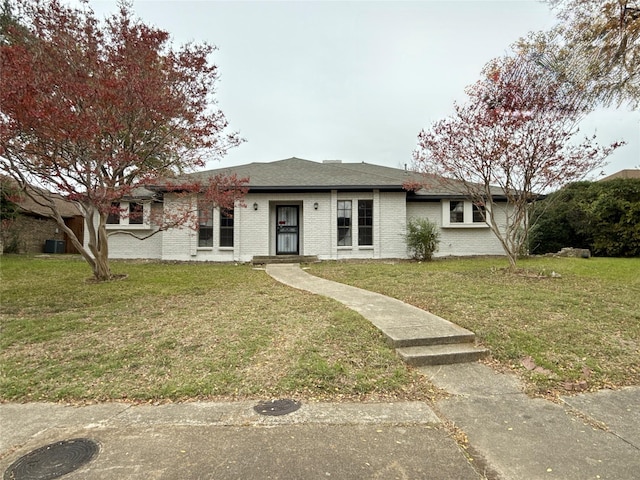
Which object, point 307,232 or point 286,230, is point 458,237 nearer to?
point 307,232

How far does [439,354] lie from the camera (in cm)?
402

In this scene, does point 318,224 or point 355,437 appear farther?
point 318,224

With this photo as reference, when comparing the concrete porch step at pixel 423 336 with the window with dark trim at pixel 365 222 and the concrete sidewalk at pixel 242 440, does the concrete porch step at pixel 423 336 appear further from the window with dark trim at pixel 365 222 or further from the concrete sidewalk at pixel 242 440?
the window with dark trim at pixel 365 222

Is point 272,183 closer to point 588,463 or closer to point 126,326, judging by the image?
point 126,326

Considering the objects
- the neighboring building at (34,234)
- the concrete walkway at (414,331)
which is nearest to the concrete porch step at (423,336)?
the concrete walkway at (414,331)

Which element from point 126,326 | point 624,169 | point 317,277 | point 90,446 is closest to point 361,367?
point 90,446

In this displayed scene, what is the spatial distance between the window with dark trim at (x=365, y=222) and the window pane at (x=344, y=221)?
1.45 feet

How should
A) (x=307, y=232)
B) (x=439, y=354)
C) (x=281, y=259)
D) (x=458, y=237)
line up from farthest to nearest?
(x=458, y=237) < (x=307, y=232) < (x=281, y=259) < (x=439, y=354)

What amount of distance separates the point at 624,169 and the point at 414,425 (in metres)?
37.7

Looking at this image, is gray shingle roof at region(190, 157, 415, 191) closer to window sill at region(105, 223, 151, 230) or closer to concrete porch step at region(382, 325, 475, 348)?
window sill at region(105, 223, 151, 230)

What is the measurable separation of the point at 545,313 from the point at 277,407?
4.67 metres

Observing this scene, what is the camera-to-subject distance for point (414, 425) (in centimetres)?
272

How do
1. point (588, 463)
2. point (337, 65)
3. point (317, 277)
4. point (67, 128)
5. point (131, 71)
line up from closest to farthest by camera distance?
point (588, 463) → point (67, 128) → point (131, 71) → point (317, 277) → point (337, 65)

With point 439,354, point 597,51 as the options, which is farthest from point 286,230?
point 597,51
